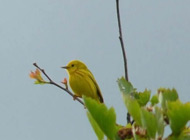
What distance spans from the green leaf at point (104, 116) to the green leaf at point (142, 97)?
15cm

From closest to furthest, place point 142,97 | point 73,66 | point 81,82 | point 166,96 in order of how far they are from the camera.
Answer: point 166,96
point 142,97
point 81,82
point 73,66

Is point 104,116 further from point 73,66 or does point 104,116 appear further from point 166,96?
point 73,66

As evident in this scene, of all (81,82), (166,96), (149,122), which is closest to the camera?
(149,122)

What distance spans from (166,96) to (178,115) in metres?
0.13

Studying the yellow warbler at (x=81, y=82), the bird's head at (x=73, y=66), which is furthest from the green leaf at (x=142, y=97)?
the bird's head at (x=73, y=66)

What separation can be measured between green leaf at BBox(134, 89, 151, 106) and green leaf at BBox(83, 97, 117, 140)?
5.7 inches

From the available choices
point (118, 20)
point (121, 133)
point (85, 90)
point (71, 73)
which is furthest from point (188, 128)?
point (71, 73)

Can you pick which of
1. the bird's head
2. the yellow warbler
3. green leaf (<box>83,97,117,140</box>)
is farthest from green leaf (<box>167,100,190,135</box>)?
the bird's head

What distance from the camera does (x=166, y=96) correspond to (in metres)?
1.10

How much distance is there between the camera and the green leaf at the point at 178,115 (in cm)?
98

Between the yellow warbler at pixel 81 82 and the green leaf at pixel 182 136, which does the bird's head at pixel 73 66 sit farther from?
the green leaf at pixel 182 136

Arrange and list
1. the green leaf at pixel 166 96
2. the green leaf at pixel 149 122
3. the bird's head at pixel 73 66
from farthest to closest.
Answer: the bird's head at pixel 73 66, the green leaf at pixel 166 96, the green leaf at pixel 149 122

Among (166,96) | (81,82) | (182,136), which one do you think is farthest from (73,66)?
(182,136)

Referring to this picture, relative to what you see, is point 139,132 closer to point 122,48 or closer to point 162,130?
point 162,130
